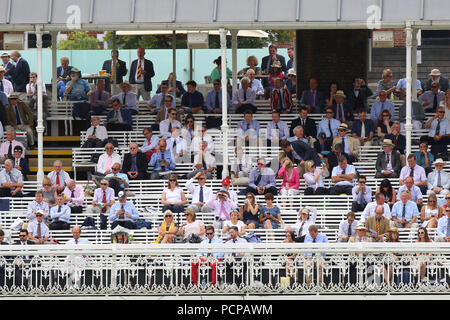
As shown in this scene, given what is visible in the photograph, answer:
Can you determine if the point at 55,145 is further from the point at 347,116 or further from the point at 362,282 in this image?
the point at 362,282

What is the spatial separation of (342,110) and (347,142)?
1659 millimetres

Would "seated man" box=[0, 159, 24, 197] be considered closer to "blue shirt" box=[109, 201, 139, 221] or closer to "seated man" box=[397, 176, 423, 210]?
"blue shirt" box=[109, 201, 139, 221]

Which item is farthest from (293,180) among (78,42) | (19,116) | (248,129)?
A: (78,42)

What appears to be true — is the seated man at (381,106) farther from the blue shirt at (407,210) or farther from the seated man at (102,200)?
the seated man at (102,200)

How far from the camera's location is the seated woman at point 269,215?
92.9ft

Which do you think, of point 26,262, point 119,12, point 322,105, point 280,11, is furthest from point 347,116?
point 26,262

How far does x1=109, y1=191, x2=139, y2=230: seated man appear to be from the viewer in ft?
93.0

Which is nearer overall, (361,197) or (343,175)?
(361,197)

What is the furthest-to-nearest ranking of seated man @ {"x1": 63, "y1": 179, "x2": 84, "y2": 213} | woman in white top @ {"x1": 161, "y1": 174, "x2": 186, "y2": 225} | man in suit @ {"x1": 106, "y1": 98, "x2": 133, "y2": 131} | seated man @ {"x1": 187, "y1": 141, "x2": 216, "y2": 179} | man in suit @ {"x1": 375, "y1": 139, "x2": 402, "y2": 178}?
man in suit @ {"x1": 106, "y1": 98, "x2": 133, "y2": 131}
seated man @ {"x1": 187, "y1": 141, "x2": 216, "y2": 179}
man in suit @ {"x1": 375, "y1": 139, "x2": 402, "y2": 178}
seated man @ {"x1": 63, "y1": 179, "x2": 84, "y2": 213}
woman in white top @ {"x1": 161, "y1": 174, "x2": 186, "y2": 225}

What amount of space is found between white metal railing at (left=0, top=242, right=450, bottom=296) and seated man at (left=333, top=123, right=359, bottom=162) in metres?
5.16

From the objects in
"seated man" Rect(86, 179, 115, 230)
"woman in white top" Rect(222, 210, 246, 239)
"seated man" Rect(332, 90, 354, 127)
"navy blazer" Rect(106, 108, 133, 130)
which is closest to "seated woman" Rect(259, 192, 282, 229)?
"woman in white top" Rect(222, 210, 246, 239)

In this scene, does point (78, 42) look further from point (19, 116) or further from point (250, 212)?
point (250, 212)

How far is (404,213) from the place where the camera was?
28203 mm

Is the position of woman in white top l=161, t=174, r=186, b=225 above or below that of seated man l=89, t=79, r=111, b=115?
below
